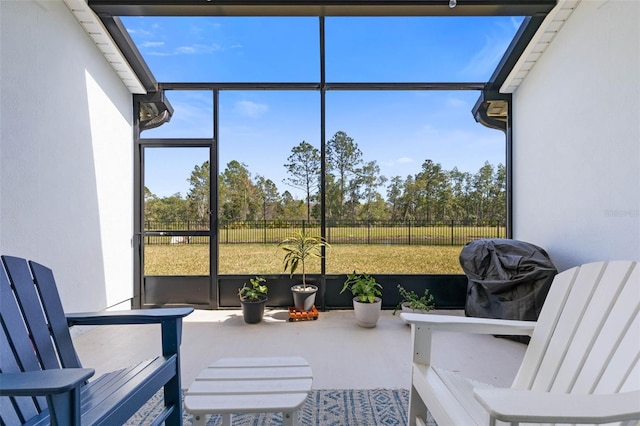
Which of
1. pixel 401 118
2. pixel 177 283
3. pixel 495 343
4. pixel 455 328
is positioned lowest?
pixel 495 343

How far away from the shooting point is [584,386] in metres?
1.13

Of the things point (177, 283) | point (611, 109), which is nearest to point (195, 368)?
point (177, 283)

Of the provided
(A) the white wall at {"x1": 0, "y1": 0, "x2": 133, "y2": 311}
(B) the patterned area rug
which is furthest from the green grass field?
(B) the patterned area rug

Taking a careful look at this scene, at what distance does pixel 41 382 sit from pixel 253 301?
2.61 meters

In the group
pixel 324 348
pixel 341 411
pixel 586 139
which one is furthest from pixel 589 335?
pixel 586 139

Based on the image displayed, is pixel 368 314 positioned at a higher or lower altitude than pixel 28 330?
lower

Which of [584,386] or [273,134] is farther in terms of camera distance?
[273,134]

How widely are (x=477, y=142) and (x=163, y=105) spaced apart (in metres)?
3.95

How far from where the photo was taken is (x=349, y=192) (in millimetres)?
3969

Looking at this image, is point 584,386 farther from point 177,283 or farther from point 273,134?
point 177,283

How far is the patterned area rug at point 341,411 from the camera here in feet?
5.68

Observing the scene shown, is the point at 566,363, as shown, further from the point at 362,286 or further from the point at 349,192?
the point at 349,192

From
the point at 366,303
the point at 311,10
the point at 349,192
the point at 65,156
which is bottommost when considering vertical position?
the point at 366,303

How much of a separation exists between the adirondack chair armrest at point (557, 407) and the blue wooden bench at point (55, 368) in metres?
1.14
